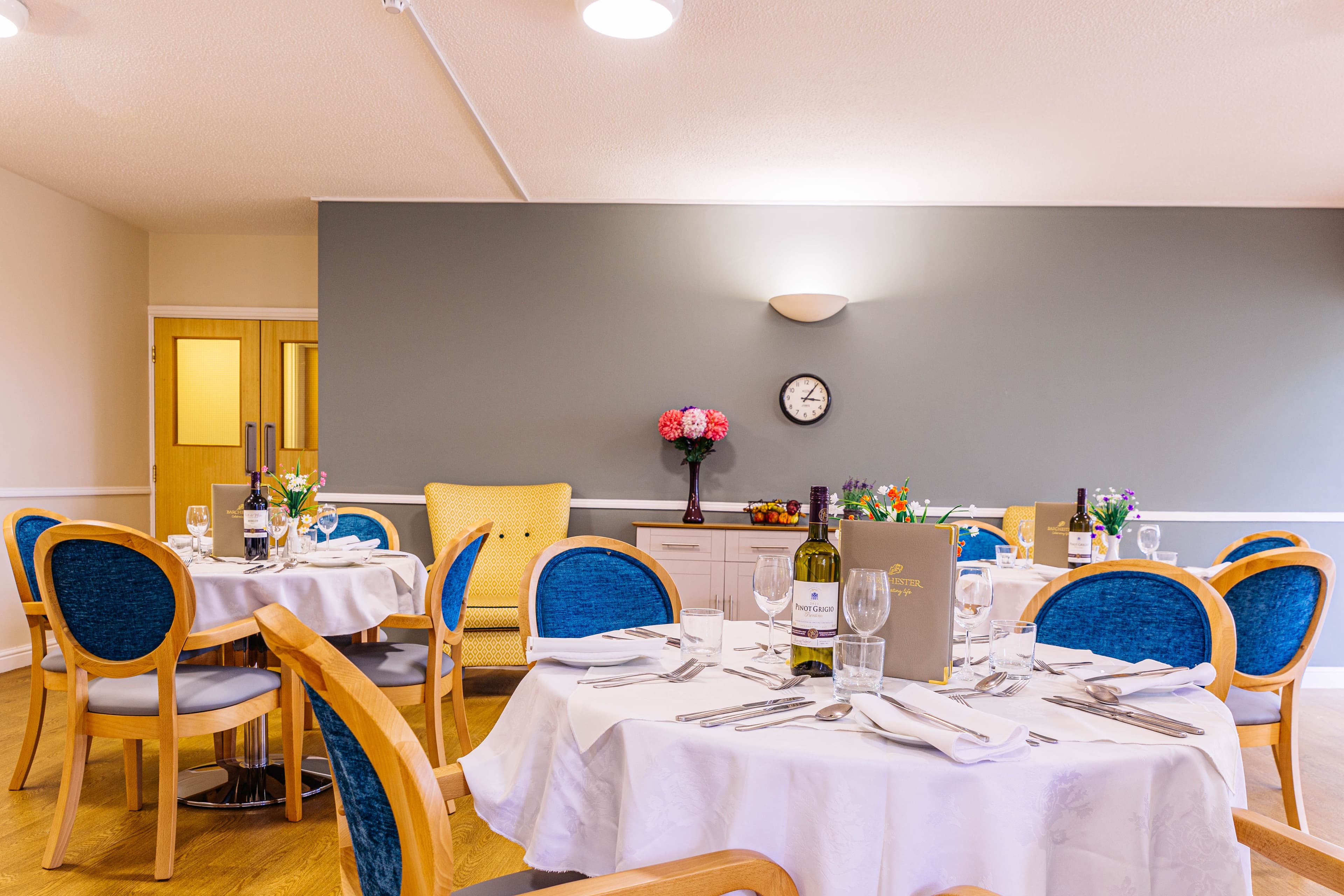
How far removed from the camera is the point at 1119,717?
1.22m

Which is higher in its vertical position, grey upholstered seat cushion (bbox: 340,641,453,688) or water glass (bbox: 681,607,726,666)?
water glass (bbox: 681,607,726,666)

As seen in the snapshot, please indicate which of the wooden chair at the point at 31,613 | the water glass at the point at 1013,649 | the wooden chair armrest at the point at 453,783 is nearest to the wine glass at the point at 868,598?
the water glass at the point at 1013,649

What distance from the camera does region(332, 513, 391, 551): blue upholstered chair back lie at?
12.6ft

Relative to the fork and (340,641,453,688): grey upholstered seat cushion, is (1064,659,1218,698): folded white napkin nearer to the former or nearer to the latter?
the fork

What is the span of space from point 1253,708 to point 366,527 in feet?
11.5

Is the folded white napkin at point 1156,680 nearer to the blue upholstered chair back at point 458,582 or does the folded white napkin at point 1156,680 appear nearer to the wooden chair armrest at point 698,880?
the wooden chair armrest at point 698,880

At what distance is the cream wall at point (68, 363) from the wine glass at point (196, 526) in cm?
255

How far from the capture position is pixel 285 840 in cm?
254

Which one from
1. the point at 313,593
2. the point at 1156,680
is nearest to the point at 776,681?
the point at 1156,680

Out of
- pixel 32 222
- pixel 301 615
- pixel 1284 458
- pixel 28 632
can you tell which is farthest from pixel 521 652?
pixel 1284 458

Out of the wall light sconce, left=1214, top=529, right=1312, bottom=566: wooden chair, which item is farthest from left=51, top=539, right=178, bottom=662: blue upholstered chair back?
left=1214, top=529, right=1312, bottom=566: wooden chair

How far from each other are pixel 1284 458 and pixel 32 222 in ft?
24.8

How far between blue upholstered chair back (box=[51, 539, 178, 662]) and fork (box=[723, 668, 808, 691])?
66.0 inches

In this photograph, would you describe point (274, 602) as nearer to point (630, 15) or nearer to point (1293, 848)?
point (630, 15)
